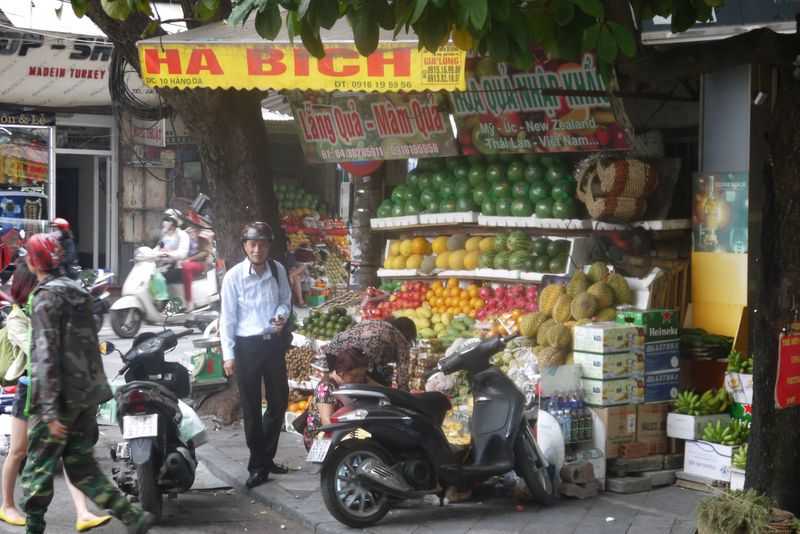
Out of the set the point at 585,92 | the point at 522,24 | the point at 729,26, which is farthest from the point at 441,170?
the point at 522,24

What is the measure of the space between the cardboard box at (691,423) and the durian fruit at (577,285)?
3.95ft

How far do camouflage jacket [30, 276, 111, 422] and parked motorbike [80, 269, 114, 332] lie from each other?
7.4 inches

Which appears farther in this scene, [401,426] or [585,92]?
[585,92]

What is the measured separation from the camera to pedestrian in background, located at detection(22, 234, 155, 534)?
582cm

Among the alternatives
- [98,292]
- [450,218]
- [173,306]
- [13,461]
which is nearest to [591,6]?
[13,461]

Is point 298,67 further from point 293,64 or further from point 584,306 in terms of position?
point 584,306

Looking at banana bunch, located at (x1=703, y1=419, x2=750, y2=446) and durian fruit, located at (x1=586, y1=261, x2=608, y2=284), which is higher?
durian fruit, located at (x1=586, y1=261, x2=608, y2=284)

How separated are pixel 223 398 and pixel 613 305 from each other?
3907 mm

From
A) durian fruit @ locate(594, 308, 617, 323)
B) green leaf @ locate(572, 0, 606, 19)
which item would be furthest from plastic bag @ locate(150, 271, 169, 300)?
green leaf @ locate(572, 0, 606, 19)

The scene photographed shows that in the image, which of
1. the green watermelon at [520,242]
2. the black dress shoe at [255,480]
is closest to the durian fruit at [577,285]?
the green watermelon at [520,242]

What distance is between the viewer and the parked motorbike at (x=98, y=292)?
864 cm

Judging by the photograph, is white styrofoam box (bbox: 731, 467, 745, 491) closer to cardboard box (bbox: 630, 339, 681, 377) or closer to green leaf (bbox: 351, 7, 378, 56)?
cardboard box (bbox: 630, 339, 681, 377)

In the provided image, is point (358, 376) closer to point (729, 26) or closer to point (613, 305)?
point (613, 305)

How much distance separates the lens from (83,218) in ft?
72.5
